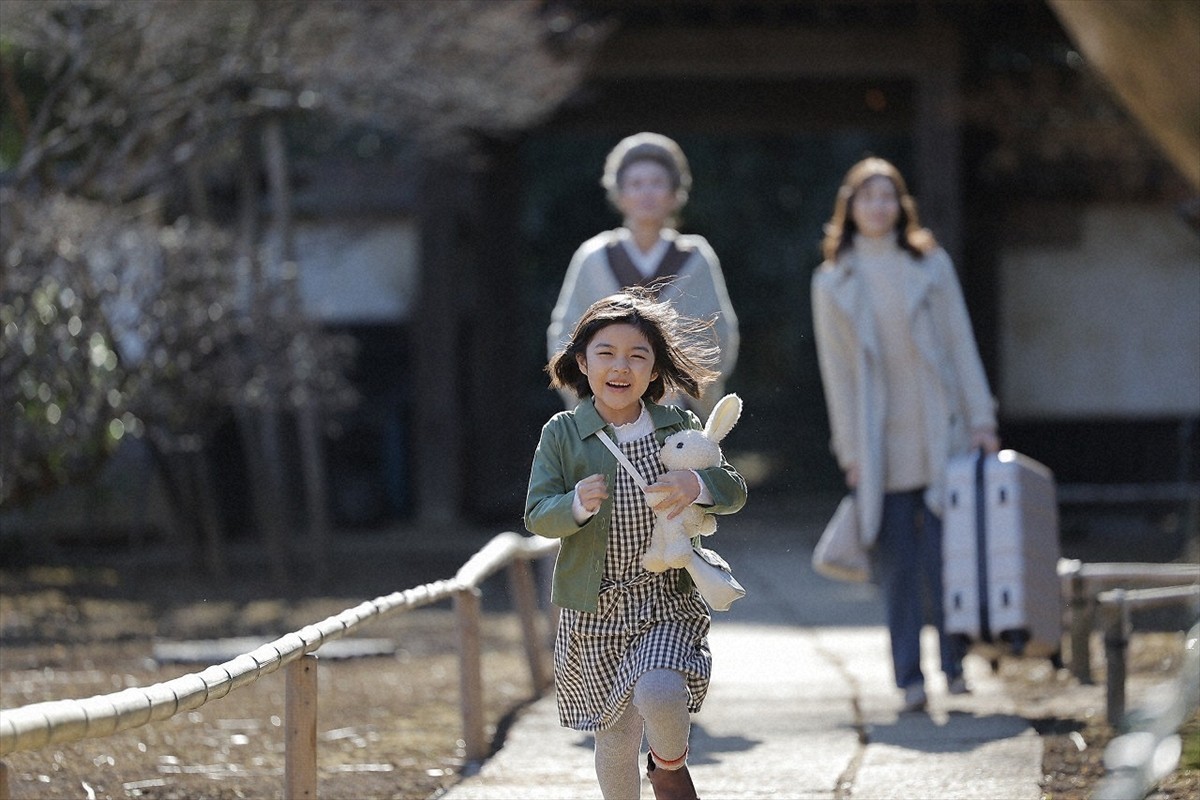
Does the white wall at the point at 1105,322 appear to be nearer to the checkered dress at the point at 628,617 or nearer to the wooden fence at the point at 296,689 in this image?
the wooden fence at the point at 296,689

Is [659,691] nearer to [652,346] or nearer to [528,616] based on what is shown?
[652,346]

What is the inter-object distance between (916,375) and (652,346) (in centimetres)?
264

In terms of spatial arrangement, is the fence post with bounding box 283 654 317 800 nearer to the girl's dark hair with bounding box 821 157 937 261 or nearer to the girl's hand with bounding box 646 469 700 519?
the girl's hand with bounding box 646 469 700 519

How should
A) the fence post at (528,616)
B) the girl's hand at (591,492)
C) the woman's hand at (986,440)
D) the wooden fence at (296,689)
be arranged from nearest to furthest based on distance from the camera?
the wooden fence at (296,689)
the girl's hand at (591,492)
the woman's hand at (986,440)
the fence post at (528,616)

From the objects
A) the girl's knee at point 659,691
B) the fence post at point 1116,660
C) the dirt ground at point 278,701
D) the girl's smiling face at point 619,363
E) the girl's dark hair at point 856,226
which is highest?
the girl's dark hair at point 856,226

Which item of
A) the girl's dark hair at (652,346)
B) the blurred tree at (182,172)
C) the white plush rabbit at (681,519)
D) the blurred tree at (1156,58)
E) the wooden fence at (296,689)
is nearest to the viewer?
the wooden fence at (296,689)

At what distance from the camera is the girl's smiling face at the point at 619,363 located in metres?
3.78

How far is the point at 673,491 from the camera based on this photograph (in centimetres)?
363

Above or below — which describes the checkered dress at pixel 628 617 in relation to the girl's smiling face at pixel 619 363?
below

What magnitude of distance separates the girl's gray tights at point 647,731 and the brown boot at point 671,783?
0.07 metres

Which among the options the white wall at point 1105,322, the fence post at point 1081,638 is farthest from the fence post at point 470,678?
the white wall at point 1105,322

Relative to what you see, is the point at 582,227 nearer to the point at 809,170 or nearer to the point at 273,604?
the point at 809,170

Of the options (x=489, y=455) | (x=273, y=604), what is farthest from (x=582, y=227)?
(x=273, y=604)

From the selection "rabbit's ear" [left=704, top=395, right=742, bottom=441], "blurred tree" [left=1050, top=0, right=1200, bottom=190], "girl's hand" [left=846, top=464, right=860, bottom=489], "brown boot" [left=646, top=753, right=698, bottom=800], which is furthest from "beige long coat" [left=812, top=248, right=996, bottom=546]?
"blurred tree" [left=1050, top=0, right=1200, bottom=190]
